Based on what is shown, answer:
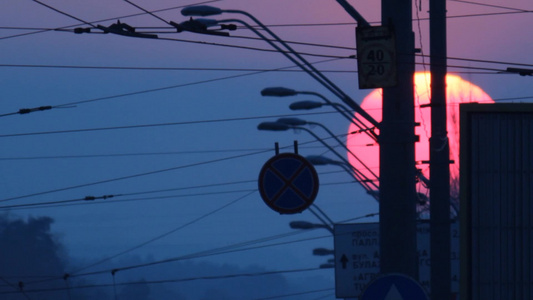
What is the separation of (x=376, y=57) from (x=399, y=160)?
1.18m

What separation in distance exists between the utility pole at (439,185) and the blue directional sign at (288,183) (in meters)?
2.75

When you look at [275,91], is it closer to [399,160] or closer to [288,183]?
[288,183]

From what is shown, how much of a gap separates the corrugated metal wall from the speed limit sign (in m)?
2.85

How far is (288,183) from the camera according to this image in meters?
18.6

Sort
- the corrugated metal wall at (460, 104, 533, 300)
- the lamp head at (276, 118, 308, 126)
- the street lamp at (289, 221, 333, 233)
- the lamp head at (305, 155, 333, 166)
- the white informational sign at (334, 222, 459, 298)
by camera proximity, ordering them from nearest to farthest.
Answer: the corrugated metal wall at (460, 104, 533, 300)
the lamp head at (276, 118, 308, 126)
the lamp head at (305, 155, 333, 166)
the street lamp at (289, 221, 333, 233)
the white informational sign at (334, 222, 459, 298)

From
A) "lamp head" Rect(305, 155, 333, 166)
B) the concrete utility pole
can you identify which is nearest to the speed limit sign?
the concrete utility pole

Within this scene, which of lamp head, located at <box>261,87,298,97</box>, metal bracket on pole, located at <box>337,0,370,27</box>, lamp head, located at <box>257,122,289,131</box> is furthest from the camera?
lamp head, located at <box>257,122,289,131</box>

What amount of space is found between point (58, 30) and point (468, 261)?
796cm

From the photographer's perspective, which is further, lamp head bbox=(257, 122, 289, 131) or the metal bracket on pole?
lamp head bbox=(257, 122, 289, 131)

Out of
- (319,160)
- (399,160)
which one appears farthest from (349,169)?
(399,160)

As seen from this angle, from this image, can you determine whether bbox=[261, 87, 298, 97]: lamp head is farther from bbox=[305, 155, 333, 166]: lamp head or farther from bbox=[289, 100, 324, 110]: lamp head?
bbox=[305, 155, 333, 166]: lamp head

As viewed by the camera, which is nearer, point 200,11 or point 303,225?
point 200,11

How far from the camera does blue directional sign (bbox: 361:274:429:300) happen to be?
14078mm

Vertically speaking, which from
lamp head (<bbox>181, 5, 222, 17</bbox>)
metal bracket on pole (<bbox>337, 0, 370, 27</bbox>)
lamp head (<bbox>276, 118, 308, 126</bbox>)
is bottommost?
lamp head (<bbox>276, 118, 308, 126</bbox>)
